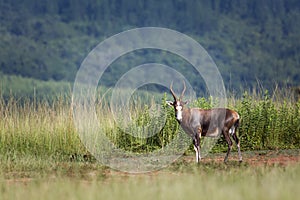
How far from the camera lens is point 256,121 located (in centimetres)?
1745

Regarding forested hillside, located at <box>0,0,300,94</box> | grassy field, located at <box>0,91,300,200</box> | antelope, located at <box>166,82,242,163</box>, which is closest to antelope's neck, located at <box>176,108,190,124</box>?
antelope, located at <box>166,82,242,163</box>

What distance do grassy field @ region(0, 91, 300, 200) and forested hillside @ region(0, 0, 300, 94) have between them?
50.6 meters

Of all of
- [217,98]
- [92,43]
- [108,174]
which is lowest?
[108,174]

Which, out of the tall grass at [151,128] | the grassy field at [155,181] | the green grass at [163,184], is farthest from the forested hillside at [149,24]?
the green grass at [163,184]

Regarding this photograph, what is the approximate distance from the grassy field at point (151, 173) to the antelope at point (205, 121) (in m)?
0.54

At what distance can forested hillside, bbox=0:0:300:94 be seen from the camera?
80375mm

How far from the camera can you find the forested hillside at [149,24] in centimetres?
8038

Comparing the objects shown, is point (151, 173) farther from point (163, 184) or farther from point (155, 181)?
point (163, 184)

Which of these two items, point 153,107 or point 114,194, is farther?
point 153,107

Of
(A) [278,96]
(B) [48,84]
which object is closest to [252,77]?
(B) [48,84]

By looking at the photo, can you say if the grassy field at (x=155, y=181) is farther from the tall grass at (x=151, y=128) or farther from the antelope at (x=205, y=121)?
the tall grass at (x=151, y=128)

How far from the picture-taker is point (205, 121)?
15508 millimetres

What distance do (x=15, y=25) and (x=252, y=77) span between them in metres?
36.2

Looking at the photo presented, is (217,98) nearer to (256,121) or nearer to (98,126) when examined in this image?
Result: (256,121)
